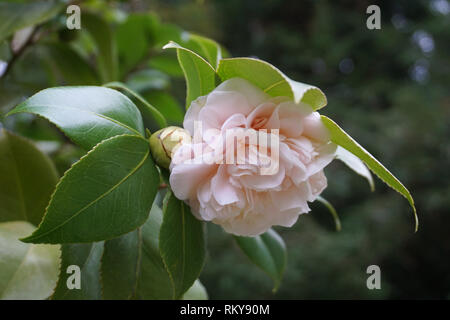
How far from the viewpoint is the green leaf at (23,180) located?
0.48 m

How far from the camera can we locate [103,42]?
2.32 feet

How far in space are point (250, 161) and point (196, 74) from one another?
0.35ft

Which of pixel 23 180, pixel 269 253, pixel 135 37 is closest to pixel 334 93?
pixel 135 37

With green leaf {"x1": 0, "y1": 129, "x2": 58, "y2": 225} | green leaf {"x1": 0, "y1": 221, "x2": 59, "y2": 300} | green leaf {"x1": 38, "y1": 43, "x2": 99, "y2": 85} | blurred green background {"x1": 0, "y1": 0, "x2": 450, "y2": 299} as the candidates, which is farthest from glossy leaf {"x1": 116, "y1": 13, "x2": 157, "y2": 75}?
green leaf {"x1": 0, "y1": 221, "x2": 59, "y2": 300}

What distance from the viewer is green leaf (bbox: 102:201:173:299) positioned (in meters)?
0.41

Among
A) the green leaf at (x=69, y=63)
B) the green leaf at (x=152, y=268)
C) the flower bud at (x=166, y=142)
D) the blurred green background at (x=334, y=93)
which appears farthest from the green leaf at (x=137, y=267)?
the green leaf at (x=69, y=63)

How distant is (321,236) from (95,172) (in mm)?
3271

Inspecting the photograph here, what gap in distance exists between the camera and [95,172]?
0.32 metres

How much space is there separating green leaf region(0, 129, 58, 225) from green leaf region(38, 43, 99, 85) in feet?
0.77

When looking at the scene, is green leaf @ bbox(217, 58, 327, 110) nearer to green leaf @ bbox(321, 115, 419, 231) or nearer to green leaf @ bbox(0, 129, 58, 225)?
green leaf @ bbox(321, 115, 419, 231)

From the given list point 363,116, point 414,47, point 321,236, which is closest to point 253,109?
point 321,236

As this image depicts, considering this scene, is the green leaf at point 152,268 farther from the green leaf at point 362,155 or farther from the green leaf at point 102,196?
the green leaf at point 362,155

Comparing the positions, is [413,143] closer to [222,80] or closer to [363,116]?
[363,116]

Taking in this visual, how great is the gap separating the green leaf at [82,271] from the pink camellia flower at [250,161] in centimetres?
14
